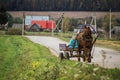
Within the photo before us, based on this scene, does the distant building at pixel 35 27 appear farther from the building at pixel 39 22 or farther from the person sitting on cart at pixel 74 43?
the person sitting on cart at pixel 74 43

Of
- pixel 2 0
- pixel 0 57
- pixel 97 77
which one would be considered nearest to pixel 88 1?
pixel 2 0

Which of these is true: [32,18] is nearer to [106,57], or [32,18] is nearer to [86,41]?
[106,57]

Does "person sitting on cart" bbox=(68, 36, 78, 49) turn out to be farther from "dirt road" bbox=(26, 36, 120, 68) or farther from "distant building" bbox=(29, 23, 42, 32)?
"distant building" bbox=(29, 23, 42, 32)

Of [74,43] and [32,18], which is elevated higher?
[32,18]

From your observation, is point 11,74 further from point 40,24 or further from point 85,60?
point 40,24

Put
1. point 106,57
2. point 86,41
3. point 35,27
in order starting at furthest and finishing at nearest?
point 35,27 → point 106,57 → point 86,41

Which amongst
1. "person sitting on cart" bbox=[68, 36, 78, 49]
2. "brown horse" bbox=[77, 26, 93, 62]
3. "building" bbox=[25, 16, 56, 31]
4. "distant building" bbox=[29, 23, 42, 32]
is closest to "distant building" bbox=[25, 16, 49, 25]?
"building" bbox=[25, 16, 56, 31]

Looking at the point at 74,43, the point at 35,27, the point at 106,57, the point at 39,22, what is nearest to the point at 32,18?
the point at 39,22

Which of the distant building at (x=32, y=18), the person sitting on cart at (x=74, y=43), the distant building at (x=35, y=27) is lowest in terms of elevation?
the distant building at (x=35, y=27)

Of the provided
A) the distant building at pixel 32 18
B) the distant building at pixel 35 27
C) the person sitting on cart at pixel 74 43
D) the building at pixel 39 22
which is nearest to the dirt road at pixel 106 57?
the person sitting on cart at pixel 74 43

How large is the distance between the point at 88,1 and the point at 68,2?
660cm

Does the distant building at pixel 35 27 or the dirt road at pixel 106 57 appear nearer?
the dirt road at pixel 106 57

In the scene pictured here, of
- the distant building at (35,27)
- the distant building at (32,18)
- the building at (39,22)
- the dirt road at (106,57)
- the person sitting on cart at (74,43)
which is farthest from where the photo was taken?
the distant building at (32,18)

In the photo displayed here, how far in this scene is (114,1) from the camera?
80062 millimetres
